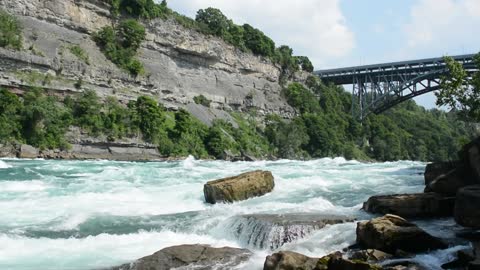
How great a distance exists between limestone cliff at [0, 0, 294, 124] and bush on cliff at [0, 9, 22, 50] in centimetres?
85

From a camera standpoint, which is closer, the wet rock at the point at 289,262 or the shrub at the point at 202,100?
the wet rock at the point at 289,262

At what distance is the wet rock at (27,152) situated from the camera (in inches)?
1250

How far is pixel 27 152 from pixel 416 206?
28529 millimetres

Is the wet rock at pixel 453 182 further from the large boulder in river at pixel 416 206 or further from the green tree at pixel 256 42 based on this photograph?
the green tree at pixel 256 42

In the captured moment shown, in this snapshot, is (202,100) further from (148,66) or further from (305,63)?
(305,63)

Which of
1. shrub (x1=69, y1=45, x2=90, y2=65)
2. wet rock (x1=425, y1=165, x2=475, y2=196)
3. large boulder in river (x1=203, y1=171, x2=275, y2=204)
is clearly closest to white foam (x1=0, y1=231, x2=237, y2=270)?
large boulder in river (x1=203, y1=171, x2=275, y2=204)

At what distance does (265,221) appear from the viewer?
35.2ft

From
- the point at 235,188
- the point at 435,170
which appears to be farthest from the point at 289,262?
the point at 435,170

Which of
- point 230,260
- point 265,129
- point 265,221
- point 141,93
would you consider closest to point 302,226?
point 265,221

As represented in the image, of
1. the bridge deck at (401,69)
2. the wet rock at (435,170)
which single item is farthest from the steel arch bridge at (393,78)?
the wet rock at (435,170)

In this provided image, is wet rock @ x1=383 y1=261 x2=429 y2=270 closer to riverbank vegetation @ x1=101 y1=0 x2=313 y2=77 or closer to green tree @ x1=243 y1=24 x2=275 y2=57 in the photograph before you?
riverbank vegetation @ x1=101 y1=0 x2=313 y2=77

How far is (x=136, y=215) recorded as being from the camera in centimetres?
1320

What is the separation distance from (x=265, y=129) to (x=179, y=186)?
3878 cm

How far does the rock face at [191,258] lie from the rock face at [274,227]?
0.79 m
